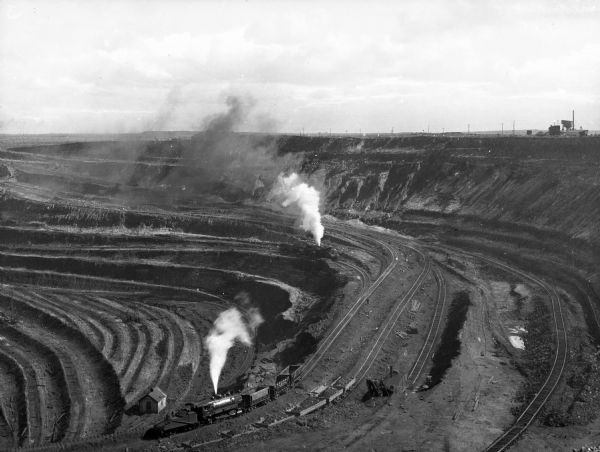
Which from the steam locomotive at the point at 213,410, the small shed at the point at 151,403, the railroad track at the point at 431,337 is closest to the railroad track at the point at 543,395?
the railroad track at the point at 431,337

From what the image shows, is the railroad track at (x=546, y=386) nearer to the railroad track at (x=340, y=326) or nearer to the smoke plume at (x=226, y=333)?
the railroad track at (x=340, y=326)

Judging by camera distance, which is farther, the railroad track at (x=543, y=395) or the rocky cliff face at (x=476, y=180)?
the rocky cliff face at (x=476, y=180)

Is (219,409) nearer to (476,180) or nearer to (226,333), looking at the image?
(226,333)

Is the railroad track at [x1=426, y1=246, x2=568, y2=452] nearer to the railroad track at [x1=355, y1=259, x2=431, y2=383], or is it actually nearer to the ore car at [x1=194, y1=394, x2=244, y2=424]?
the railroad track at [x1=355, y1=259, x2=431, y2=383]

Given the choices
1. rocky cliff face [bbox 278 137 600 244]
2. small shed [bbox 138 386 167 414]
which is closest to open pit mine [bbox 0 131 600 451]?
small shed [bbox 138 386 167 414]

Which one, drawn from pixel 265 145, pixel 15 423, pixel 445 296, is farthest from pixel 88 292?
pixel 265 145

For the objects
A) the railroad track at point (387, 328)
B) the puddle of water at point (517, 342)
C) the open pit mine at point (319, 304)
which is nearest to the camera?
the open pit mine at point (319, 304)
